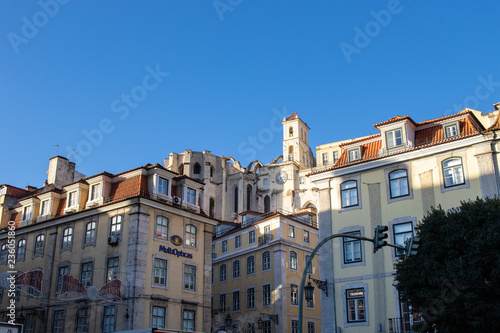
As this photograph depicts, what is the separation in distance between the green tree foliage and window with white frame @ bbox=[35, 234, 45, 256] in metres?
27.2

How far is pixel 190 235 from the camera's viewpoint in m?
36.7

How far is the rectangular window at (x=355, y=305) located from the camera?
27109mm

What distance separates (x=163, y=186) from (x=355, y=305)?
50.7 feet

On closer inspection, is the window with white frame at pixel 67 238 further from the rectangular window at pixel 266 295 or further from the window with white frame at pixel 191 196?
the rectangular window at pixel 266 295

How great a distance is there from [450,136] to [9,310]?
103 feet

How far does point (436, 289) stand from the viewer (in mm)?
20250

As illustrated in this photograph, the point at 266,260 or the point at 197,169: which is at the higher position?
the point at 197,169

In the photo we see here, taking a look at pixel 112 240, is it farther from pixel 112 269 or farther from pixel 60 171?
pixel 60 171

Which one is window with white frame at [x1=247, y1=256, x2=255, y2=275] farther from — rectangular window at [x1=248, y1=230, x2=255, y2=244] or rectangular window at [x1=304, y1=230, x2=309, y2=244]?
rectangular window at [x1=304, y1=230, x2=309, y2=244]

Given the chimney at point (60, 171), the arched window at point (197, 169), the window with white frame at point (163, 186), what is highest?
the arched window at point (197, 169)

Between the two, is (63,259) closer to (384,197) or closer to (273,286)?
(273,286)

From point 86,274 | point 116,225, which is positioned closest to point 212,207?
A: point 86,274

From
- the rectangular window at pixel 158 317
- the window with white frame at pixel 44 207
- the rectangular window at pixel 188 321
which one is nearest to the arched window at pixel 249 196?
the window with white frame at pixel 44 207

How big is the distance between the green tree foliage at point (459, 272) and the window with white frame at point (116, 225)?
1925 centimetres
